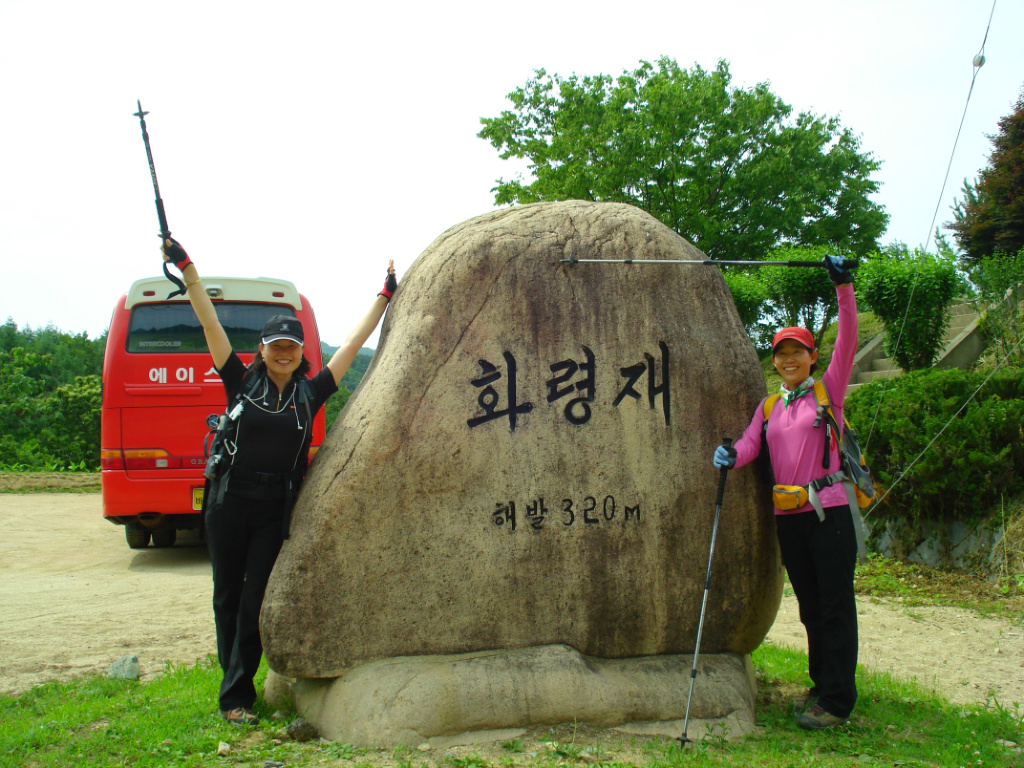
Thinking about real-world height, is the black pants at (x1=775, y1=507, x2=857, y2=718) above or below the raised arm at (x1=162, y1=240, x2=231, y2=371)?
below

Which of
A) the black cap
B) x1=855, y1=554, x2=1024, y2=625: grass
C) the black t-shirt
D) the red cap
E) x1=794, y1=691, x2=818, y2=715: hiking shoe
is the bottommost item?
x1=855, y1=554, x2=1024, y2=625: grass

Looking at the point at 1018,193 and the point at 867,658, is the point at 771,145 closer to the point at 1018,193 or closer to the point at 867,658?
the point at 1018,193

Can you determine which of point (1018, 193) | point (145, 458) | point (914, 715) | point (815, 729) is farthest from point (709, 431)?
point (1018, 193)

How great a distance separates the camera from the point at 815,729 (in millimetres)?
3693

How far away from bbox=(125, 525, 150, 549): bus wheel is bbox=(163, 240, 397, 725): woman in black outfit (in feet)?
19.8

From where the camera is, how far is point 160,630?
5629 mm

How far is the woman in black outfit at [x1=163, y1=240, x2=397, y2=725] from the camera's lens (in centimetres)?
361

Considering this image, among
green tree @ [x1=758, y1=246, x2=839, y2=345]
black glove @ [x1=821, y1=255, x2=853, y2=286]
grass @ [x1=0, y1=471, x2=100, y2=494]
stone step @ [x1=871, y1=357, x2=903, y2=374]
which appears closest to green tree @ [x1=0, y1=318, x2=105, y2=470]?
grass @ [x1=0, y1=471, x2=100, y2=494]

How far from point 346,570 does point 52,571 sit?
5984 mm

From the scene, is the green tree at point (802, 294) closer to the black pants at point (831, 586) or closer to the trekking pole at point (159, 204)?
the black pants at point (831, 586)

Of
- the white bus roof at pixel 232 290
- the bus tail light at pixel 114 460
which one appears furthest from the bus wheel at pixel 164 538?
the white bus roof at pixel 232 290

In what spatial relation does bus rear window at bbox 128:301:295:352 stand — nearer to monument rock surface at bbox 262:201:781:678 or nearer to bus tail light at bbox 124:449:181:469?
bus tail light at bbox 124:449:181:469

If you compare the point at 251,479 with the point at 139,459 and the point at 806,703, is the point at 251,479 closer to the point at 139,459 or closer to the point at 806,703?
the point at 806,703

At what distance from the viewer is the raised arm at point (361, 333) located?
3.91 m
